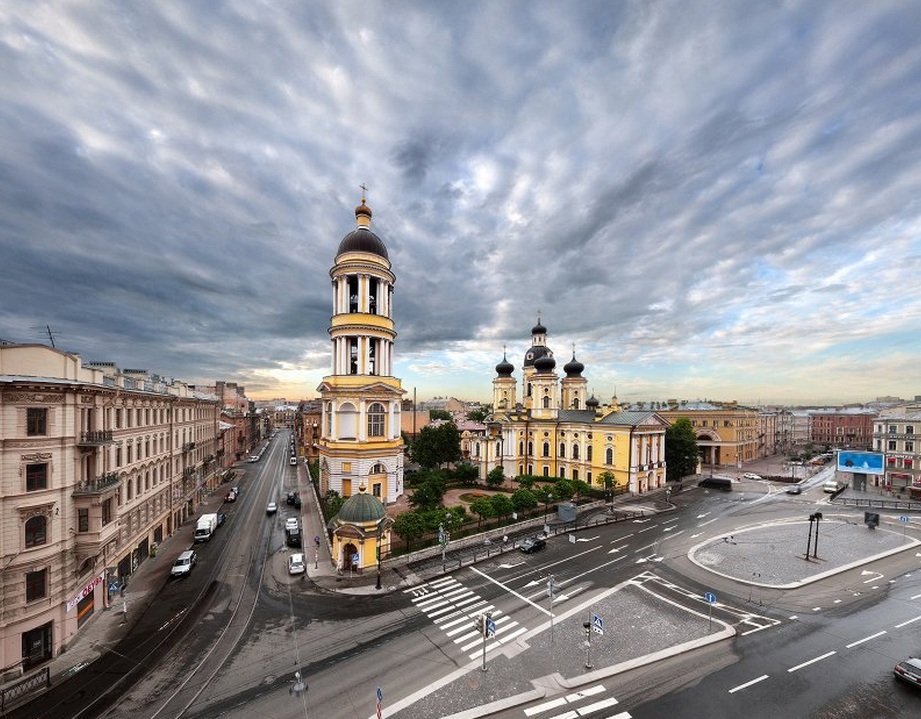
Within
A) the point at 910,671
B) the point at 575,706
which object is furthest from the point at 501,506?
the point at 910,671

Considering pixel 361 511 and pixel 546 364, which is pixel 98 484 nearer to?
pixel 361 511

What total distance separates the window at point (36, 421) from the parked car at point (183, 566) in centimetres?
1383

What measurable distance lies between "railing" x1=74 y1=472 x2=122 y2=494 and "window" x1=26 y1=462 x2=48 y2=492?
5.63 ft

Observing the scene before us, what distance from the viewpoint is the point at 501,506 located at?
122 feet

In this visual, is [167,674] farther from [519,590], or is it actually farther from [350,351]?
[350,351]

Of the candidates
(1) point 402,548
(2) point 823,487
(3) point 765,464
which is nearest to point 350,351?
(1) point 402,548

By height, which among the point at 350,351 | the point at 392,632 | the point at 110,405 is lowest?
the point at 392,632

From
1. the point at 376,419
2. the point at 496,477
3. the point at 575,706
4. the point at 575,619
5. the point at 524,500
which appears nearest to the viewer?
the point at 575,706

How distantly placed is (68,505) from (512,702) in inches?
911

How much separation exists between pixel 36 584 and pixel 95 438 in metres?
7.05

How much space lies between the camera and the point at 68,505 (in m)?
20.1

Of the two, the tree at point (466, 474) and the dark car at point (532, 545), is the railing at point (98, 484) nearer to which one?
the dark car at point (532, 545)

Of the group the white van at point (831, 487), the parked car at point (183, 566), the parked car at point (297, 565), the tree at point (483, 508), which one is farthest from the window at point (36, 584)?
the white van at point (831, 487)

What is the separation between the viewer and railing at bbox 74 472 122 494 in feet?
68.0
